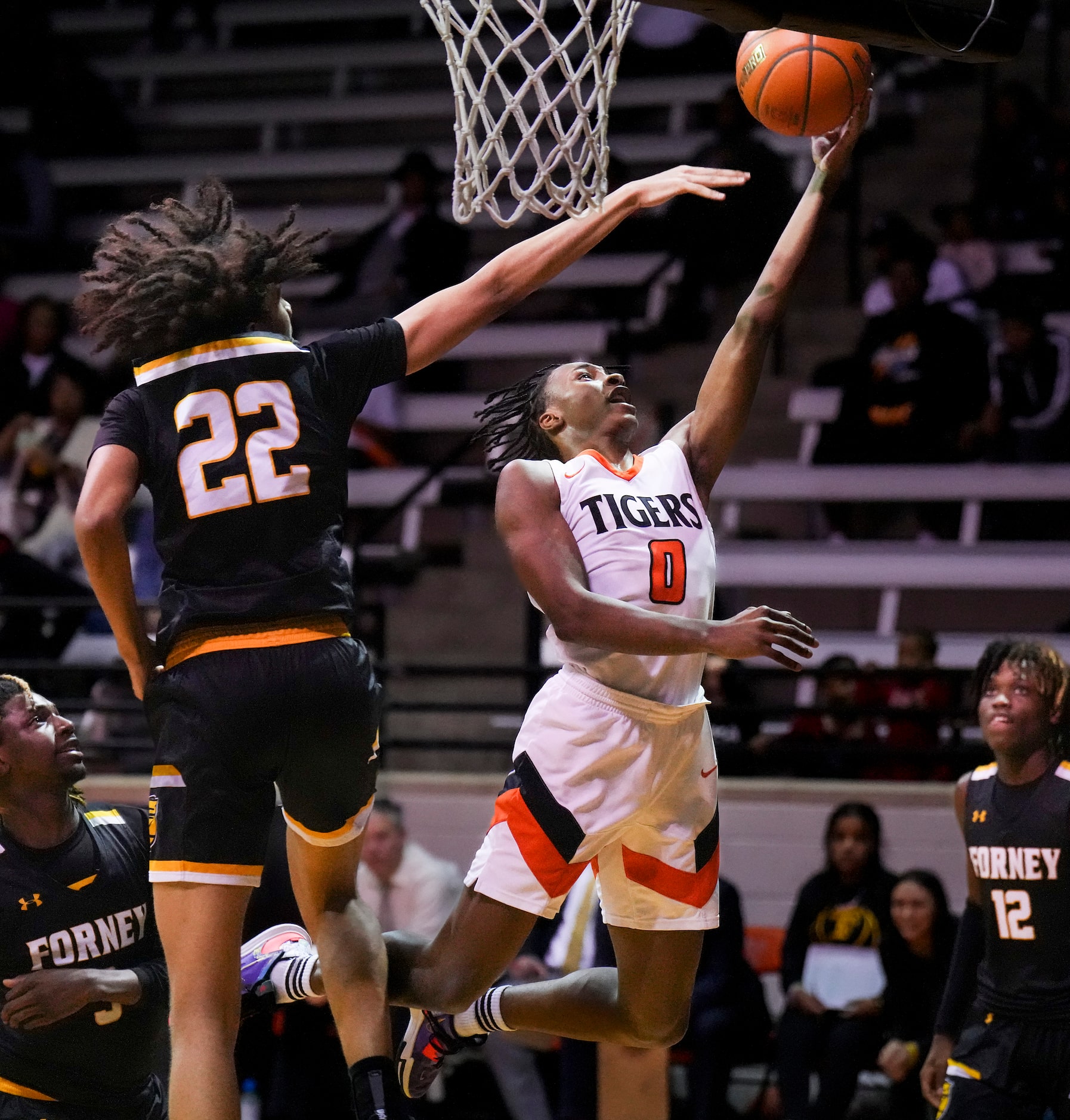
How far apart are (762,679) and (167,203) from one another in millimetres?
5509

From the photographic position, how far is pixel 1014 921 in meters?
4.84

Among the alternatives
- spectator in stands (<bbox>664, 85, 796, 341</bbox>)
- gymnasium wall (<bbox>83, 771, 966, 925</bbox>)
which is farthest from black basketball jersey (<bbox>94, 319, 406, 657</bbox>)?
spectator in stands (<bbox>664, 85, 796, 341</bbox>)

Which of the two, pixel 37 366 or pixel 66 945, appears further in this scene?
pixel 37 366

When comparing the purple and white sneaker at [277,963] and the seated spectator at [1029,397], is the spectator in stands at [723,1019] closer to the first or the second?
the purple and white sneaker at [277,963]

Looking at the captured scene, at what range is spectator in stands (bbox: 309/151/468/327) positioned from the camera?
9.87 meters

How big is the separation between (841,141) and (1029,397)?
4.80 metres

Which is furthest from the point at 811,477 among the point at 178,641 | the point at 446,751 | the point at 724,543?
the point at 178,641

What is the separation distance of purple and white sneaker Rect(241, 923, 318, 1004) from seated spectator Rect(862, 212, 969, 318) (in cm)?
608

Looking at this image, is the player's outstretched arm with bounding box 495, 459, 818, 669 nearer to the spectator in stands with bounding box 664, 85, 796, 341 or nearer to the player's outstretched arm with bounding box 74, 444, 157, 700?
the player's outstretched arm with bounding box 74, 444, 157, 700

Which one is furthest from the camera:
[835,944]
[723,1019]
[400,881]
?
[400,881]

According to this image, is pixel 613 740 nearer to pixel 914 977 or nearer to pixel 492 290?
pixel 492 290

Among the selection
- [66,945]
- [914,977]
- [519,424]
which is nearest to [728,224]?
[914,977]

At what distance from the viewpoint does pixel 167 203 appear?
3686 mm

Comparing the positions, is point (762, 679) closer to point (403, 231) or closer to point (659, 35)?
point (403, 231)
